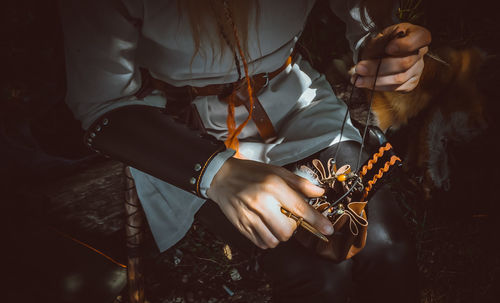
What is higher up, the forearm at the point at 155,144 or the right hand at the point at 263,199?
the forearm at the point at 155,144

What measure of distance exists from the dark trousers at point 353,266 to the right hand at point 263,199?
0.21 metres

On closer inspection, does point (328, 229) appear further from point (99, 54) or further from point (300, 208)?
point (99, 54)

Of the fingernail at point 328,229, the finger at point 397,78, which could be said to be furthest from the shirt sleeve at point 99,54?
the finger at point 397,78

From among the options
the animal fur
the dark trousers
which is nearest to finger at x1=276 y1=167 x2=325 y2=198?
the dark trousers

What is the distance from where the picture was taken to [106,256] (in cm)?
118

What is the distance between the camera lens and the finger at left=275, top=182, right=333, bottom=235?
0.65 meters

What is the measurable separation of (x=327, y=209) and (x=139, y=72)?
0.79 meters

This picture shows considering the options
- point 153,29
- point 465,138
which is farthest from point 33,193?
point 465,138

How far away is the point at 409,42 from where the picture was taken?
79 centimetres

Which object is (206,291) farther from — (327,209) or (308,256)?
(327,209)

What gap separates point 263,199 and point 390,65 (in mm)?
655

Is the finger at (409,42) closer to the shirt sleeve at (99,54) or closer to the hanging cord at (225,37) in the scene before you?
the hanging cord at (225,37)

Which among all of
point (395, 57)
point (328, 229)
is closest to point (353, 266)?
point (328, 229)

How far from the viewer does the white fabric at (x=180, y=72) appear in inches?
28.1
